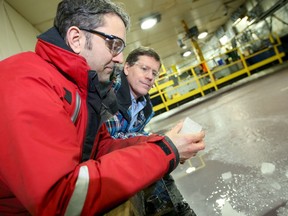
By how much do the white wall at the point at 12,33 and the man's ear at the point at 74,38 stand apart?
8.10 feet

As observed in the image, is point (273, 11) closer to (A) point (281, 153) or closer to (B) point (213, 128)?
(B) point (213, 128)

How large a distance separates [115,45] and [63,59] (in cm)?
36

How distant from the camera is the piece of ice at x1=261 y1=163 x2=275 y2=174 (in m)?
1.58

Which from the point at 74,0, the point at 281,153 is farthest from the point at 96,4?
the point at 281,153

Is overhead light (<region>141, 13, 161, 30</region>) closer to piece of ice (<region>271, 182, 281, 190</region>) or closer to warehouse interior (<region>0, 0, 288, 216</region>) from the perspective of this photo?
warehouse interior (<region>0, 0, 288, 216</region>)

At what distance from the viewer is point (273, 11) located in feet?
28.6

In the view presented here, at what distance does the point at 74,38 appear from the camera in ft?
3.74

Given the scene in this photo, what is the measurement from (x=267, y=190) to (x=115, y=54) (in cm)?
126

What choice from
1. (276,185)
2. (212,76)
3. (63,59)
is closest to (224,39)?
(212,76)

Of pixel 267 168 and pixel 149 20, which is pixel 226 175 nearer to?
pixel 267 168

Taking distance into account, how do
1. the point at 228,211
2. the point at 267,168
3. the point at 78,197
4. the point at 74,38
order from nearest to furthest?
the point at 78,197 → the point at 74,38 → the point at 228,211 → the point at 267,168

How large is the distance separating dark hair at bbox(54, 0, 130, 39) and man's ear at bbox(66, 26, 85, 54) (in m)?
0.03

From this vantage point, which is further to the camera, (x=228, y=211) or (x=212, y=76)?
(x=212, y=76)

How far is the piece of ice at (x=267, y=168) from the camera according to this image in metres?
1.58
